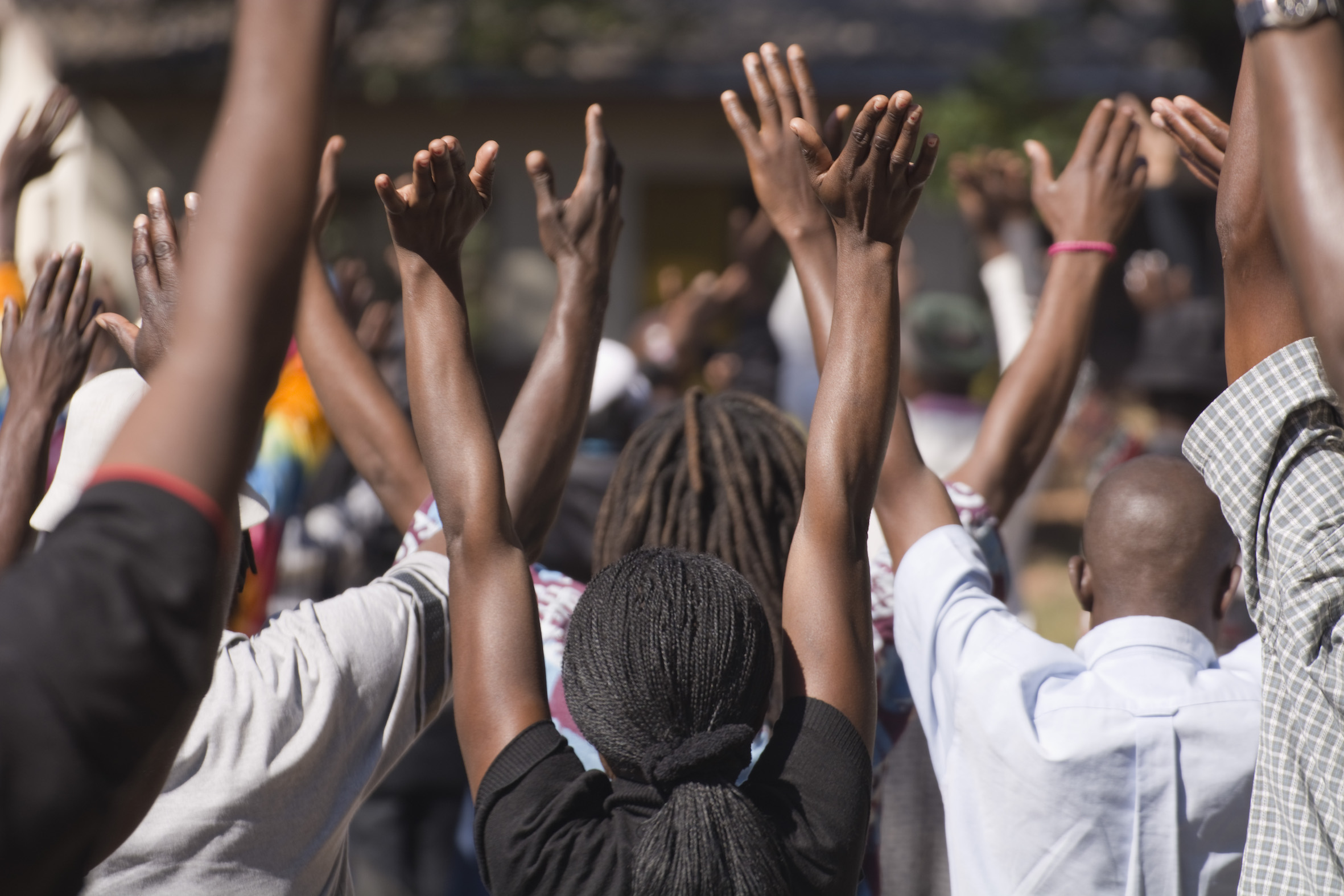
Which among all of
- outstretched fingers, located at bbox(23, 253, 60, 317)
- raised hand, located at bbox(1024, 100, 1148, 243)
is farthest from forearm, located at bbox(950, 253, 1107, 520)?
outstretched fingers, located at bbox(23, 253, 60, 317)

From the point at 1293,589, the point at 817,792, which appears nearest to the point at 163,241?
the point at 817,792

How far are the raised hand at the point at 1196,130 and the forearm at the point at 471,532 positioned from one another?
1.24 meters

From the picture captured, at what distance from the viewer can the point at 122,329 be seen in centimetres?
201

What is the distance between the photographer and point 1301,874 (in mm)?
1491

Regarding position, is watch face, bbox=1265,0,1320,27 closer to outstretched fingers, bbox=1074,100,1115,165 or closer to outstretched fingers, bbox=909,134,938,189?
outstretched fingers, bbox=909,134,938,189

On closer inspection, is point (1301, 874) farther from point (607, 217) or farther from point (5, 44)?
point (5, 44)

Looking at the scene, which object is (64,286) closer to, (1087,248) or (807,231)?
(807,231)

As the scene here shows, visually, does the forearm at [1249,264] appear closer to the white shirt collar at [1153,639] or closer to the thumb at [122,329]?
the white shirt collar at [1153,639]

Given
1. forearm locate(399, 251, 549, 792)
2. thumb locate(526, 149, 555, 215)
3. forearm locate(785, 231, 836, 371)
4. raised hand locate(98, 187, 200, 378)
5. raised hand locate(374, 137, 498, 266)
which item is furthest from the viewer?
thumb locate(526, 149, 555, 215)

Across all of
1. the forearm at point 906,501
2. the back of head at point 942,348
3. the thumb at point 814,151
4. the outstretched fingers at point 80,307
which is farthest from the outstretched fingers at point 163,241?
the back of head at point 942,348

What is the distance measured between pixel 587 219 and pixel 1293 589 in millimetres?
1521

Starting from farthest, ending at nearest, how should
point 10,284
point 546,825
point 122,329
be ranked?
point 10,284 < point 122,329 < point 546,825

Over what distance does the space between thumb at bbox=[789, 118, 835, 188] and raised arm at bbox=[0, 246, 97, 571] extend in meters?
1.38

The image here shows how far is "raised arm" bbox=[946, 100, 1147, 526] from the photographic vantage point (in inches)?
102
